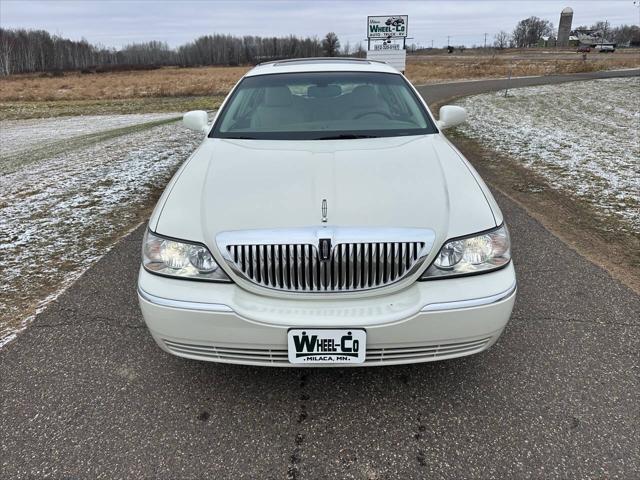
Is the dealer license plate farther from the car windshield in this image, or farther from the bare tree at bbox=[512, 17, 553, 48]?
the bare tree at bbox=[512, 17, 553, 48]

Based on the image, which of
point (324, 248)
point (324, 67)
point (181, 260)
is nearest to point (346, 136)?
point (324, 67)

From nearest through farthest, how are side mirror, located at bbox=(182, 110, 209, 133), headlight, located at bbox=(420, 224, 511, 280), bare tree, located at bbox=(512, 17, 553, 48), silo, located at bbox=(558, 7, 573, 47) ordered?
headlight, located at bbox=(420, 224, 511, 280) → side mirror, located at bbox=(182, 110, 209, 133) → silo, located at bbox=(558, 7, 573, 47) → bare tree, located at bbox=(512, 17, 553, 48)

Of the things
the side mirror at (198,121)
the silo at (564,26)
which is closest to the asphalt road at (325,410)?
the side mirror at (198,121)

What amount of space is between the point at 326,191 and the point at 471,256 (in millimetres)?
755

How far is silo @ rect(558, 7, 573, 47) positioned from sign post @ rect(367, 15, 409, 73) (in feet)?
274

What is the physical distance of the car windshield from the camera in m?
3.27

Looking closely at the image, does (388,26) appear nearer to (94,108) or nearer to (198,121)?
(94,108)

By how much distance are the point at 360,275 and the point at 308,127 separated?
160 centimetres

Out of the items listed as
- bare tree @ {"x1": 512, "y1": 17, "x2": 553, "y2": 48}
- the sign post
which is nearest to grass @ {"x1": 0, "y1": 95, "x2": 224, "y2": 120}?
the sign post

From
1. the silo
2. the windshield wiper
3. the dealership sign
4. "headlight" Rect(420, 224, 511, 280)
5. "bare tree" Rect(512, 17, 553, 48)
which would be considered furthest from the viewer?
"bare tree" Rect(512, 17, 553, 48)

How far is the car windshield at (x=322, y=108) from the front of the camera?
3271 millimetres

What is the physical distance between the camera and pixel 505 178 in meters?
6.54

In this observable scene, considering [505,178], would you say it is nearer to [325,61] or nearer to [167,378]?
[325,61]

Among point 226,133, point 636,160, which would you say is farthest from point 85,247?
point 636,160
